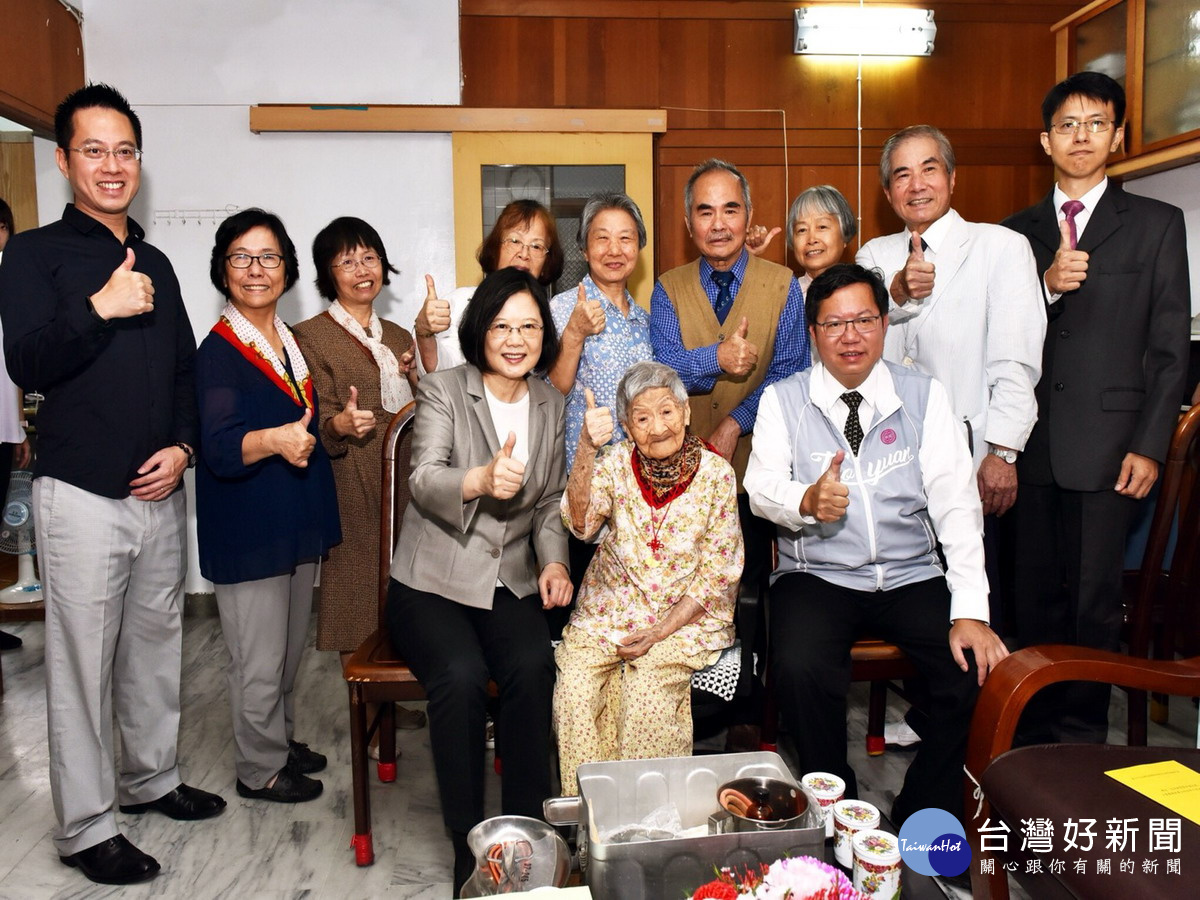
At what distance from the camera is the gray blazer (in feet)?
6.95

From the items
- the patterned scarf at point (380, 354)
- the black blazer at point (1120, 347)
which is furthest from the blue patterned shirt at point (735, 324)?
the patterned scarf at point (380, 354)

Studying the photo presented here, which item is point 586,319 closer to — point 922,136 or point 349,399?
point 349,399

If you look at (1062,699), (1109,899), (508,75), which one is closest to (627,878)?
(1109,899)

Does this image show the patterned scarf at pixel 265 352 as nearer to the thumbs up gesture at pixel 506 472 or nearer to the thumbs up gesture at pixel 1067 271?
the thumbs up gesture at pixel 506 472

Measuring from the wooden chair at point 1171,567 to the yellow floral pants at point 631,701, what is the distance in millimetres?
1048

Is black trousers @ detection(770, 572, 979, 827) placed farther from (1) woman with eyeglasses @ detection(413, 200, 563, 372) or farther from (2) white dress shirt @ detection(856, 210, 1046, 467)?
(1) woman with eyeglasses @ detection(413, 200, 563, 372)

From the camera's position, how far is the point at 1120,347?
2338 mm

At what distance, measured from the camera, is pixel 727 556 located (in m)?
2.16

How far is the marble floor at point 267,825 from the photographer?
208 centimetres

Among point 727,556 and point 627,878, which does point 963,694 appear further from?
point 627,878

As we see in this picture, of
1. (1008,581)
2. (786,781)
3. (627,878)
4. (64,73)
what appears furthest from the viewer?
(64,73)

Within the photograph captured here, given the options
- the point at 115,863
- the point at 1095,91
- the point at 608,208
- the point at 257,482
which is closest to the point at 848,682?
the point at 608,208

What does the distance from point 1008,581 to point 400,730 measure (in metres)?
1.93

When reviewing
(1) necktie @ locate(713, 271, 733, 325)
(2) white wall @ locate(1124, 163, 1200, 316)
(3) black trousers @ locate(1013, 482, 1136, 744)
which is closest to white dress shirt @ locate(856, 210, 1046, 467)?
(3) black trousers @ locate(1013, 482, 1136, 744)
